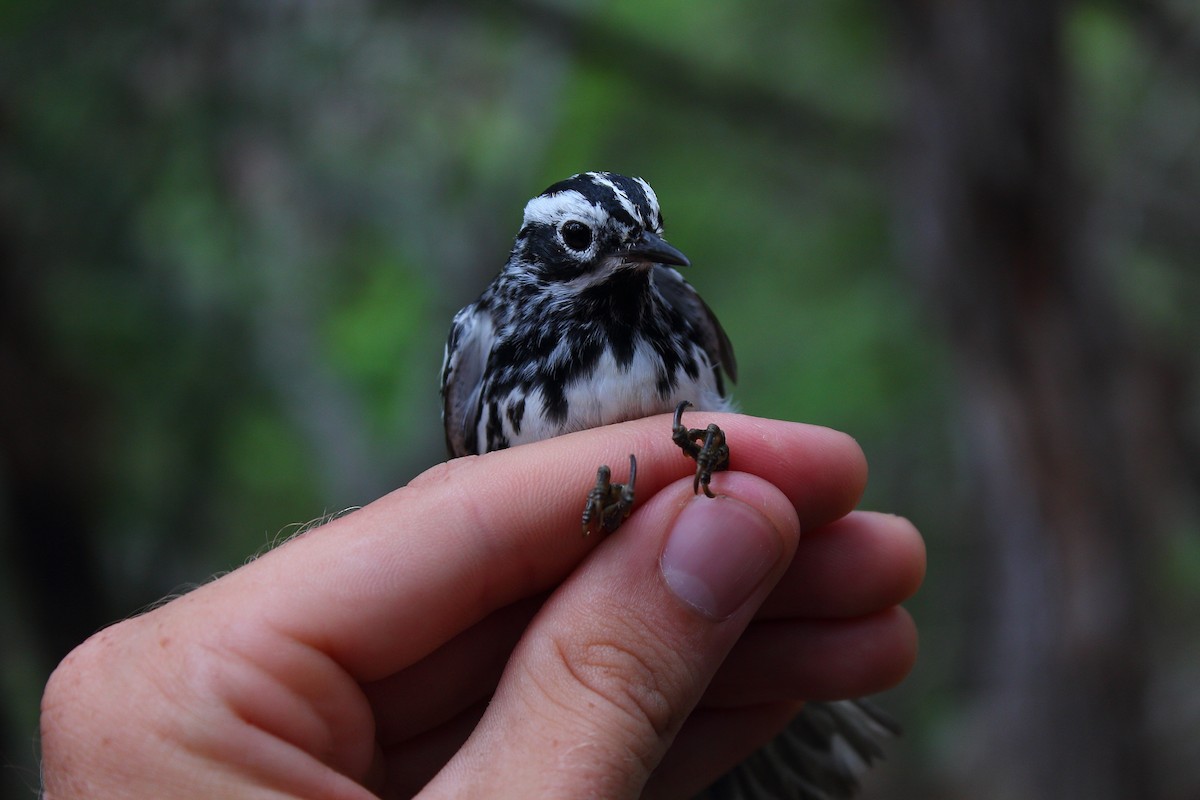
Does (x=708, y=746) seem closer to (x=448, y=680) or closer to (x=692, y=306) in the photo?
(x=448, y=680)

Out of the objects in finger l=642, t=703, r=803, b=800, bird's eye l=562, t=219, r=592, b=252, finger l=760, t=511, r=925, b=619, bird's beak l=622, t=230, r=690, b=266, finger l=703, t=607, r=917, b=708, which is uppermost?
bird's beak l=622, t=230, r=690, b=266

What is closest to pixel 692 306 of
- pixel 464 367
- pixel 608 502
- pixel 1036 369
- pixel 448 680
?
pixel 464 367

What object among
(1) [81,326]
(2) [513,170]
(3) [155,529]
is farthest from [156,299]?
(2) [513,170]

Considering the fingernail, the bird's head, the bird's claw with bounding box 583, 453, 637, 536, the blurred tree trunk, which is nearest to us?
the fingernail

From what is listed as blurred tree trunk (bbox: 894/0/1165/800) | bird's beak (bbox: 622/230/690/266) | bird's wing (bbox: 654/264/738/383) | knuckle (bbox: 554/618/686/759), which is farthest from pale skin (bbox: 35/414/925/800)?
blurred tree trunk (bbox: 894/0/1165/800)

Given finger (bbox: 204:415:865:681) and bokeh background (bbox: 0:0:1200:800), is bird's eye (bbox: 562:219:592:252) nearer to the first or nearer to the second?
finger (bbox: 204:415:865:681)

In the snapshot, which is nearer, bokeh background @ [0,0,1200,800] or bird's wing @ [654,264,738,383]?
bird's wing @ [654,264,738,383]

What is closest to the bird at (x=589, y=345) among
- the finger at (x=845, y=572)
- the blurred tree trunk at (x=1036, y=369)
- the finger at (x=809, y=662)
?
the finger at (x=809, y=662)

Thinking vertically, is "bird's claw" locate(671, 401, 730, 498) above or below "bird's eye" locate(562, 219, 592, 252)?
below
